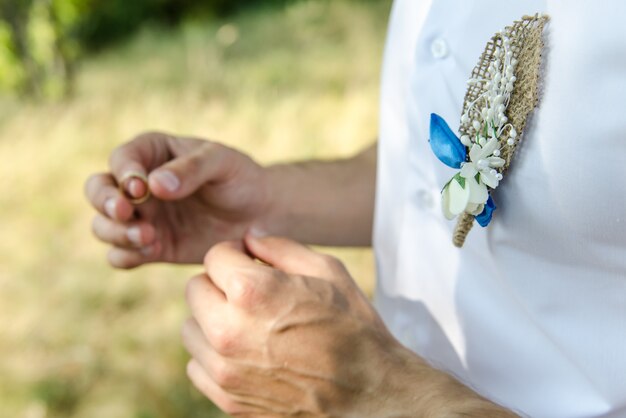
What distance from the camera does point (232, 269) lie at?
1.04m

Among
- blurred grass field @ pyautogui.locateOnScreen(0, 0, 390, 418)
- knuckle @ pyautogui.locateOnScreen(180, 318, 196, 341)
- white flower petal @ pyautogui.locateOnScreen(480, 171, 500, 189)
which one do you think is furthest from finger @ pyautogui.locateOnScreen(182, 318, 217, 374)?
blurred grass field @ pyautogui.locateOnScreen(0, 0, 390, 418)

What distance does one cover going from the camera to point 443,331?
115cm

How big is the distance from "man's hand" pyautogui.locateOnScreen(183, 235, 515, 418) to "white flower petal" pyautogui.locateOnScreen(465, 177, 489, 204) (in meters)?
0.23

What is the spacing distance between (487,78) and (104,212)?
73cm

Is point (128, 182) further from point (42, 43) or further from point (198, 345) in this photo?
point (42, 43)

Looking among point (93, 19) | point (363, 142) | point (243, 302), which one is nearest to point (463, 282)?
point (243, 302)

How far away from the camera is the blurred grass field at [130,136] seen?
262 centimetres

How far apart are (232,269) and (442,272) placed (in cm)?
30

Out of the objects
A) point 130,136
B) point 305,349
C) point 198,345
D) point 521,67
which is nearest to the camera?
point 521,67

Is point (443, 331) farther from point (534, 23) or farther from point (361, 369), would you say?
point (534, 23)

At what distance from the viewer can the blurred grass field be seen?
2625mm

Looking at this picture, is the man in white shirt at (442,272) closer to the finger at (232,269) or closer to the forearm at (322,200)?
the finger at (232,269)

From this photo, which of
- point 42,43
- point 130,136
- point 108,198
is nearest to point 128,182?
point 108,198

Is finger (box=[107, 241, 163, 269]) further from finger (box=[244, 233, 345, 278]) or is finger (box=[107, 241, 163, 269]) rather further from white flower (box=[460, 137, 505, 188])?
white flower (box=[460, 137, 505, 188])
